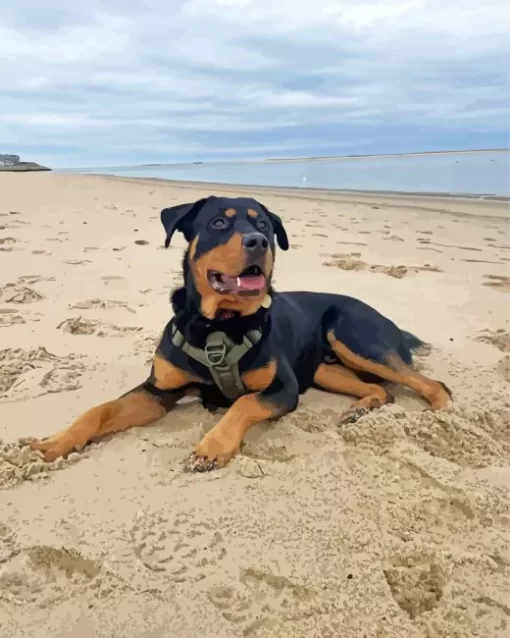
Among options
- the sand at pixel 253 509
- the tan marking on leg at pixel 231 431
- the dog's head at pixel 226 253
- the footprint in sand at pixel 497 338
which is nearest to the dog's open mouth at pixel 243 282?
the dog's head at pixel 226 253

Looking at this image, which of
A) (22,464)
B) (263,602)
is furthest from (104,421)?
(263,602)

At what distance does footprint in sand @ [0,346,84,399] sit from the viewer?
10.6ft

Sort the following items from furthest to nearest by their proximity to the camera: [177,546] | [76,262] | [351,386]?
1. [76,262]
2. [351,386]
3. [177,546]

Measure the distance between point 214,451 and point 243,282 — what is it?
30.1 inches

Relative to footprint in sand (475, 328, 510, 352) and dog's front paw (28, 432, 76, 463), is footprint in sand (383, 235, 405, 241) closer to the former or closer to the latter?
footprint in sand (475, 328, 510, 352)

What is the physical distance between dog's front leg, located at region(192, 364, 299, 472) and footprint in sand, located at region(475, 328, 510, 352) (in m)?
1.73

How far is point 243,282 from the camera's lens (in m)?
2.78

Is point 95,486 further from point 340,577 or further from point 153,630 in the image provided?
point 340,577

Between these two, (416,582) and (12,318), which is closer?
(416,582)

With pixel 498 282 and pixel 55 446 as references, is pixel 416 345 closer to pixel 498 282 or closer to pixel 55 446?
pixel 498 282

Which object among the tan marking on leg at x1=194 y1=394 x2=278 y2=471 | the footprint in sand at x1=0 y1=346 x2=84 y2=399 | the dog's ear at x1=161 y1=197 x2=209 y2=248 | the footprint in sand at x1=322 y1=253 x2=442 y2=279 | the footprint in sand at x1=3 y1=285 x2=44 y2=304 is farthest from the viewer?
the footprint in sand at x1=322 y1=253 x2=442 y2=279

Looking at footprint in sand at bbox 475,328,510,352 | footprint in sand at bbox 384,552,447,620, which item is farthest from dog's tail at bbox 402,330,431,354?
footprint in sand at bbox 384,552,447,620

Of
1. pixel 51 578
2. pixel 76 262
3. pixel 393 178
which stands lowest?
pixel 51 578

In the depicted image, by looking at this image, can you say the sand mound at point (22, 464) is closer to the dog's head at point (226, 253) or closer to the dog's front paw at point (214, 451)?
the dog's front paw at point (214, 451)
